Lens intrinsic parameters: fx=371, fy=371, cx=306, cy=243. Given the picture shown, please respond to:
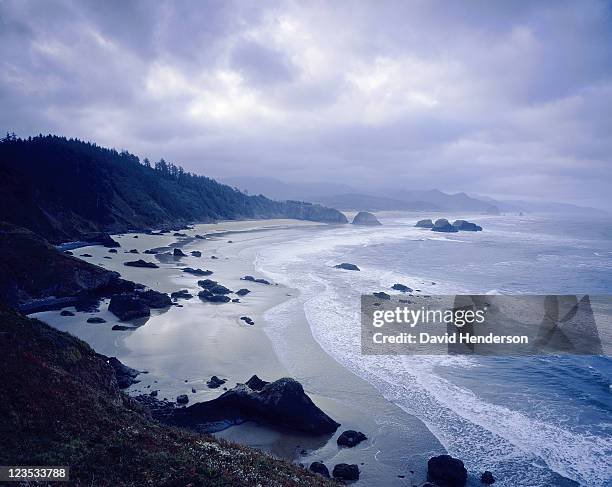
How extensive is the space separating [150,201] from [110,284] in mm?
84647

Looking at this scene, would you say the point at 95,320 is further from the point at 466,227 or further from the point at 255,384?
the point at 466,227

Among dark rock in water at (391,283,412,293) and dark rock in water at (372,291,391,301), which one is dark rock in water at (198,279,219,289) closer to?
dark rock in water at (372,291,391,301)

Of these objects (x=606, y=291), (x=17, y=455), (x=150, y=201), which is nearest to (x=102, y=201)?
(x=150, y=201)

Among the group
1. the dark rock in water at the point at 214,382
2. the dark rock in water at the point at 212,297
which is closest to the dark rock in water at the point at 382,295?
the dark rock in water at the point at 212,297

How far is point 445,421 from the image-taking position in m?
18.9

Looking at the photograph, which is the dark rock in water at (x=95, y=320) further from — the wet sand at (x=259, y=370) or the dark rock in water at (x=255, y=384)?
the dark rock in water at (x=255, y=384)

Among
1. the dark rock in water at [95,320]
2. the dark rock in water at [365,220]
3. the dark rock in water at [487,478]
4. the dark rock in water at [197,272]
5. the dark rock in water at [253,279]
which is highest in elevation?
the dark rock in water at [365,220]

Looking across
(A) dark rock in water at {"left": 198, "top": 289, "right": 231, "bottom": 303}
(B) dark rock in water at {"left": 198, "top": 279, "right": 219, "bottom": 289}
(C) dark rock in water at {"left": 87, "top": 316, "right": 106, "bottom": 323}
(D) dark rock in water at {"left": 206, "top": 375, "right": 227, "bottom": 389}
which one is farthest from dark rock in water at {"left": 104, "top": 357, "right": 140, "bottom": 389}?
(B) dark rock in water at {"left": 198, "top": 279, "right": 219, "bottom": 289}

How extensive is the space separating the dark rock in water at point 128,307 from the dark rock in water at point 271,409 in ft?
53.7

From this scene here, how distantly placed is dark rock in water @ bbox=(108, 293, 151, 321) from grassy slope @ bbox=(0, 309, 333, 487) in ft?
52.0

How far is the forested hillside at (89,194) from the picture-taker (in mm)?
64812

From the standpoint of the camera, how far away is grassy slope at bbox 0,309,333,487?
10453 millimetres

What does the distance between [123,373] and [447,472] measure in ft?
57.8

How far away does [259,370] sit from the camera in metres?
23.8
